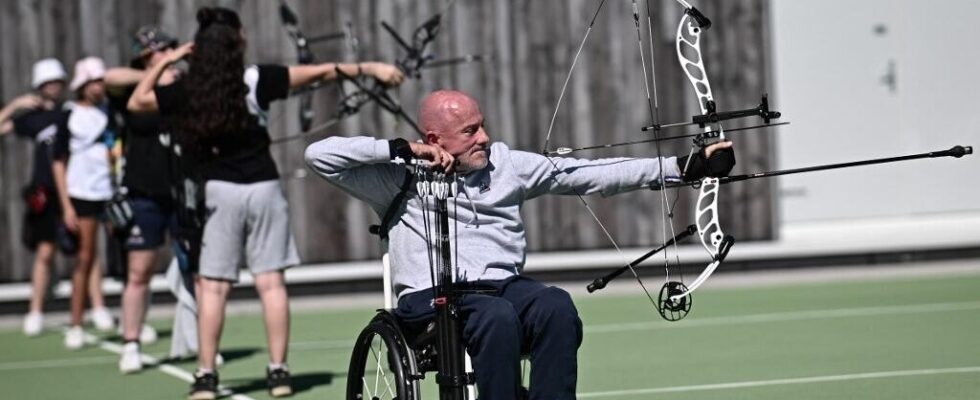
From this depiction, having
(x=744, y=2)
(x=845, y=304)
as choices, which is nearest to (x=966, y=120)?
(x=744, y=2)

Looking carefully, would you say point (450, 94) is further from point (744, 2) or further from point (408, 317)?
point (744, 2)

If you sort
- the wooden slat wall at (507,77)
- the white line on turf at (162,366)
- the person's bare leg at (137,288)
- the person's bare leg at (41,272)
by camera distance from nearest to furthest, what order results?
the white line on turf at (162,366) → the person's bare leg at (137,288) → the person's bare leg at (41,272) → the wooden slat wall at (507,77)

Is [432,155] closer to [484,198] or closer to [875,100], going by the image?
[484,198]

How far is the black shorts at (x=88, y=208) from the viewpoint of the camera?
1045cm

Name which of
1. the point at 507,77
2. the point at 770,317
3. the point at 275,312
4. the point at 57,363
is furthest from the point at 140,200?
the point at 507,77

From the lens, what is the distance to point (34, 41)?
1265 centimetres

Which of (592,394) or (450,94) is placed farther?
(592,394)

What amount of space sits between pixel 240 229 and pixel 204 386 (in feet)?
2.18

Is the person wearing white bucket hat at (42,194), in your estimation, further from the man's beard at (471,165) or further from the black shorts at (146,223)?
the man's beard at (471,165)

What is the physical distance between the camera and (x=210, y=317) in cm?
772

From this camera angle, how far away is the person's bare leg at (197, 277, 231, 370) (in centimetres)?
768

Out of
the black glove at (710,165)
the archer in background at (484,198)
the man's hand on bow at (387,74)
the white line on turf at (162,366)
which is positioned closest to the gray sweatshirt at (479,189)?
the archer in background at (484,198)

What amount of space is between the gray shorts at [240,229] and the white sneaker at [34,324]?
3639mm

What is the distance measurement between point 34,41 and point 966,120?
6922 mm
